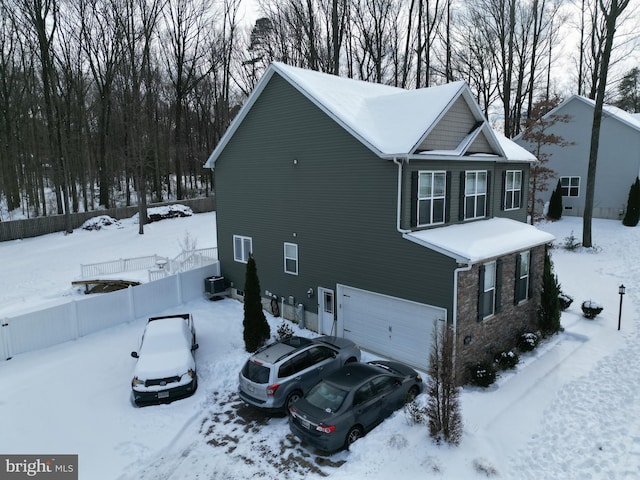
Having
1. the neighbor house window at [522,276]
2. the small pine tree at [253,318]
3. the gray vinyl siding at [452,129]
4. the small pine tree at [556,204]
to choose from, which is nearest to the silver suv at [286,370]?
the small pine tree at [253,318]

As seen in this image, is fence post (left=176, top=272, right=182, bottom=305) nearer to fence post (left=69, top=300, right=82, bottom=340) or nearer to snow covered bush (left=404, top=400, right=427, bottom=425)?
fence post (left=69, top=300, right=82, bottom=340)

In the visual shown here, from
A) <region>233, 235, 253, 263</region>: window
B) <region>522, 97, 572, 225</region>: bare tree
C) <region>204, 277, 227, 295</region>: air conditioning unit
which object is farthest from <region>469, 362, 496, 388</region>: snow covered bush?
<region>522, 97, 572, 225</region>: bare tree

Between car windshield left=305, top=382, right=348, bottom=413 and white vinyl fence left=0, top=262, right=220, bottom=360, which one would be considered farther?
white vinyl fence left=0, top=262, right=220, bottom=360

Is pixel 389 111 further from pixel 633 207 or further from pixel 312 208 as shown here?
pixel 633 207

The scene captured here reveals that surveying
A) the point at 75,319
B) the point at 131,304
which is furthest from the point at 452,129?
the point at 75,319

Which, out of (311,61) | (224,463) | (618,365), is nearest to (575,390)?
(618,365)

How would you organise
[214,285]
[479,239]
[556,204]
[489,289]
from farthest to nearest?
[556,204], [214,285], [479,239], [489,289]
